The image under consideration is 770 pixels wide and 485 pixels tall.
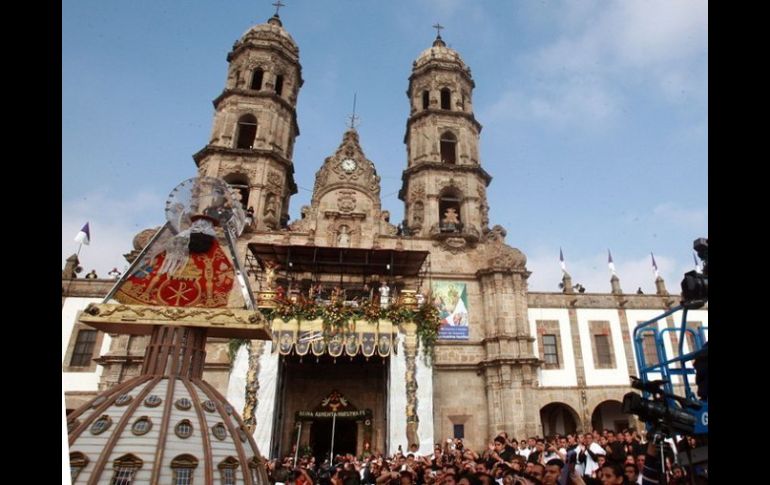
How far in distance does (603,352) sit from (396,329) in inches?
496

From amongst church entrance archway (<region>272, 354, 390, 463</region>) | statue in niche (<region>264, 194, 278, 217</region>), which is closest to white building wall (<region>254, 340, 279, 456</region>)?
church entrance archway (<region>272, 354, 390, 463</region>)

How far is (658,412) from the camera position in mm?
5949

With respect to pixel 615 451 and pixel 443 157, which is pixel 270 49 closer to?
pixel 443 157

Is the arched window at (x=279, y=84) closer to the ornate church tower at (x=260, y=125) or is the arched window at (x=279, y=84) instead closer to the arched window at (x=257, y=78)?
the ornate church tower at (x=260, y=125)

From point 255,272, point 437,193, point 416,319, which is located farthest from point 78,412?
point 437,193

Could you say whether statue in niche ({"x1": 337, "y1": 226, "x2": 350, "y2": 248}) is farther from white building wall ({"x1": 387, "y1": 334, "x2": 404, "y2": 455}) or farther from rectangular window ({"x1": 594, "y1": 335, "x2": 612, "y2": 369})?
rectangular window ({"x1": 594, "y1": 335, "x2": 612, "y2": 369})

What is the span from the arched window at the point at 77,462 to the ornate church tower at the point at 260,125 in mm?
18196

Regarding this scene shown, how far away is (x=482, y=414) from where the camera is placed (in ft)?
66.8

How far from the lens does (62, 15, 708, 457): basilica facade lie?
1834 centimetres

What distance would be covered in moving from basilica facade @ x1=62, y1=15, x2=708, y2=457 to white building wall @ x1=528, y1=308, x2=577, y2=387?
0.07m

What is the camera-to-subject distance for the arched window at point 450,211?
24594mm

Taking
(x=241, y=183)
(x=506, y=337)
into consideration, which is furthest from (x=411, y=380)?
(x=241, y=183)
